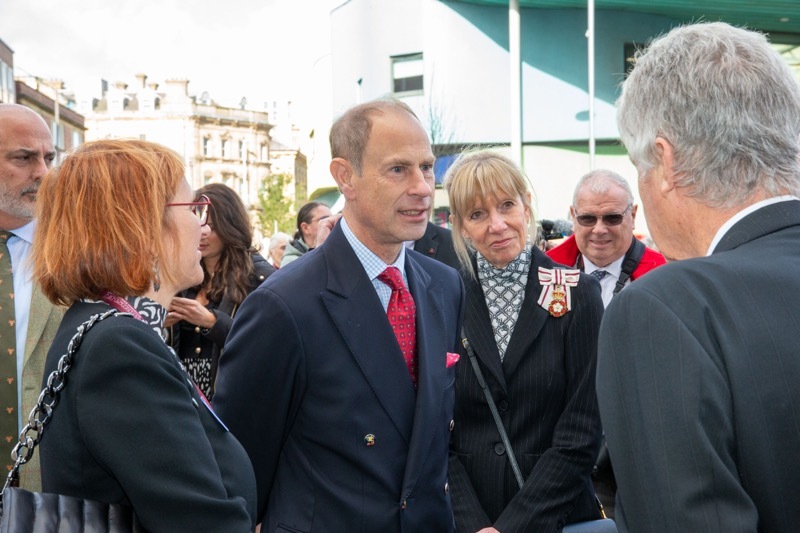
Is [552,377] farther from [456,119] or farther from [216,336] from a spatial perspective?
[456,119]

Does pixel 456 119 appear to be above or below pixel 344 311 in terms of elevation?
above

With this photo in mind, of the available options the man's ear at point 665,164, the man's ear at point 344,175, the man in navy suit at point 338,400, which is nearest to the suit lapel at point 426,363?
the man in navy suit at point 338,400

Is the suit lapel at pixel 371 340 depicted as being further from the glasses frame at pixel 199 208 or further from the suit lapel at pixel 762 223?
the suit lapel at pixel 762 223

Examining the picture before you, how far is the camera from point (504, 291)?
3.87m

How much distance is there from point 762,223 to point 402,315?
1.59 metres

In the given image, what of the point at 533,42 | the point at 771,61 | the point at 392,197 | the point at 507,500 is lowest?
the point at 507,500

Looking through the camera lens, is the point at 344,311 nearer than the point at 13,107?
Yes

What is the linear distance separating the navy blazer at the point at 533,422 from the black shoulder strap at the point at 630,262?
51.6 inches

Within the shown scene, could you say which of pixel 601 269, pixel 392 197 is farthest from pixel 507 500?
pixel 601 269

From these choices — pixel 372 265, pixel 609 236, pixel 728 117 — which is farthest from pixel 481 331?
pixel 728 117

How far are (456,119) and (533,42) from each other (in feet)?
9.37

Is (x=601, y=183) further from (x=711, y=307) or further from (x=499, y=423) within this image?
(x=711, y=307)

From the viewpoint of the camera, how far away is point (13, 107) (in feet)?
14.7

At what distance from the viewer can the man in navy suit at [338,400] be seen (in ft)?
9.45
